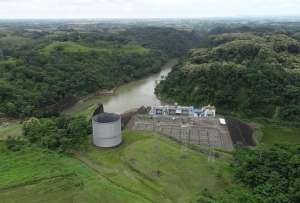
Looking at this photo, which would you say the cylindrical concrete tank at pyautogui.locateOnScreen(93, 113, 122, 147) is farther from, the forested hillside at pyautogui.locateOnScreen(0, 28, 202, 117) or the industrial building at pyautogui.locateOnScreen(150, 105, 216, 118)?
the forested hillside at pyautogui.locateOnScreen(0, 28, 202, 117)

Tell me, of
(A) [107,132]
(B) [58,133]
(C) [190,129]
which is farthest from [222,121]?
(B) [58,133]

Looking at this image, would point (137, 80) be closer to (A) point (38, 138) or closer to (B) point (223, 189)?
(A) point (38, 138)

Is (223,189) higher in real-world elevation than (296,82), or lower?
lower

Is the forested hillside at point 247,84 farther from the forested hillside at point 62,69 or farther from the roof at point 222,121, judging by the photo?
the forested hillside at point 62,69

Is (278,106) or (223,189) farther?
(278,106)

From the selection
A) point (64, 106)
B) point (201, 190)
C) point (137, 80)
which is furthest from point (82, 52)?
point (201, 190)

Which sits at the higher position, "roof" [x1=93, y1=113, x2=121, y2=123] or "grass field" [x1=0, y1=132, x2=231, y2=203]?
"roof" [x1=93, y1=113, x2=121, y2=123]

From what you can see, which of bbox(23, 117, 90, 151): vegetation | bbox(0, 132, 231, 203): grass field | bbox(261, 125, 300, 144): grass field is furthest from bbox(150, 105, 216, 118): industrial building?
bbox(23, 117, 90, 151): vegetation
